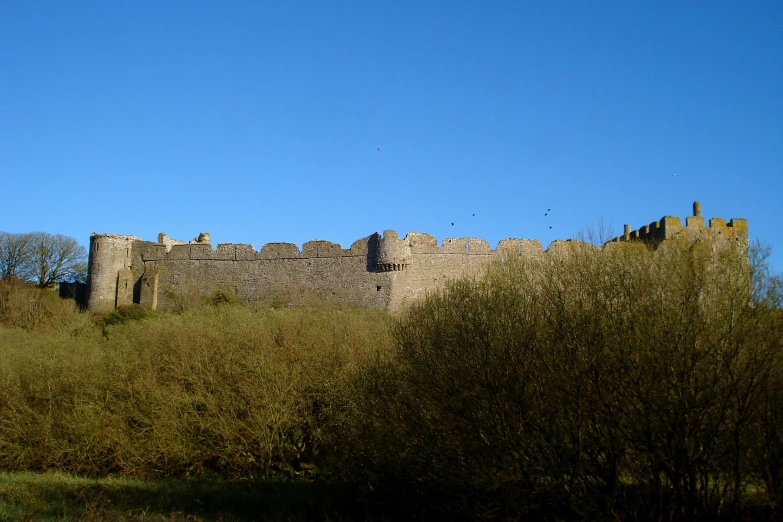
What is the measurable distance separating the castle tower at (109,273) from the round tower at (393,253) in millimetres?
10811

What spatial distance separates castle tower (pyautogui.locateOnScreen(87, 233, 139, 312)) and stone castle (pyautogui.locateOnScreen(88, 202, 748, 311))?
0.04 m

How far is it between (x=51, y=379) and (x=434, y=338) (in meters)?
9.81

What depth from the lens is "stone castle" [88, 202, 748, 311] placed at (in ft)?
94.8

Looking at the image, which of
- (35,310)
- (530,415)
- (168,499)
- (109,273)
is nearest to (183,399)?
(168,499)

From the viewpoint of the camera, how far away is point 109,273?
32.3 meters

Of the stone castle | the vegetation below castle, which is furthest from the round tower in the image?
the vegetation below castle

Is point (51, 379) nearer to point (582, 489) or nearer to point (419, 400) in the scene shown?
point (419, 400)

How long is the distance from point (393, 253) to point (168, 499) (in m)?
16.2

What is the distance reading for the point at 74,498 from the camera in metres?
13.2

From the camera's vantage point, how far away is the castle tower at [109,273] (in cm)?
3200

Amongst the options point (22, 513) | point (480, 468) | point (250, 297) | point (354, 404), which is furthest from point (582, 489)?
point (250, 297)

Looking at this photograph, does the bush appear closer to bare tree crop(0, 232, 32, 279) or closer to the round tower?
bare tree crop(0, 232, 32, 279)

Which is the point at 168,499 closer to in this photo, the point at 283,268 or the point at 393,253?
the point at 393,253

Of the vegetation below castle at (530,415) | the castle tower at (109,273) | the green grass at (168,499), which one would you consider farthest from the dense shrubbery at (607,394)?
the castle tower at (109,273)
